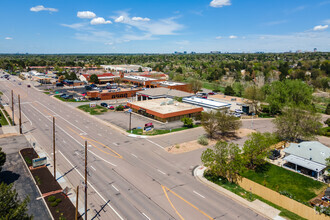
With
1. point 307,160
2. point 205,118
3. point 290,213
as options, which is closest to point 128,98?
point 205,118

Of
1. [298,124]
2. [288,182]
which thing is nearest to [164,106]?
[298,124]

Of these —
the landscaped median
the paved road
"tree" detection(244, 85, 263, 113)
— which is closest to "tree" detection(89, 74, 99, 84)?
the paved road

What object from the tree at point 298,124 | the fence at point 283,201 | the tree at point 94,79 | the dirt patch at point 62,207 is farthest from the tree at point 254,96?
the tree at point 94,79

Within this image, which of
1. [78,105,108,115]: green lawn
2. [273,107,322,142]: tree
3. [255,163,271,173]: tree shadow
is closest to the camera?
Result: [255,163,271,173]: tree shadow

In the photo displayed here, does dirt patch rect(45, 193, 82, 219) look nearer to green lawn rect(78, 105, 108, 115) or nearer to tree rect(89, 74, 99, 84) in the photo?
green lawn rect(78, 105, 108, 115)

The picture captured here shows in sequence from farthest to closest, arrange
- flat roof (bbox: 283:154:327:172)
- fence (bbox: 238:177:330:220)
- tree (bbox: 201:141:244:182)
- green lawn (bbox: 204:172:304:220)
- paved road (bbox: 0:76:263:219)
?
1. flat roof (bbox: 283:154:327:172)
2. tree (bbox: 201:141:244:182)
3. paved road (bbox: 0:76:263:219)
4. green lawn (bbox: 204:172:304:220)
5. fence (bbox: 238:177:330:220)

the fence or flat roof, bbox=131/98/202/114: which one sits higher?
flat roof, bbox=131/98/202/114

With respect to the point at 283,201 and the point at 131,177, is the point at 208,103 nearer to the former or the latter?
the point at 131,177

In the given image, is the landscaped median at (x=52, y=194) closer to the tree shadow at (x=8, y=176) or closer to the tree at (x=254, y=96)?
the tree shadow at (x=8, y=176)
